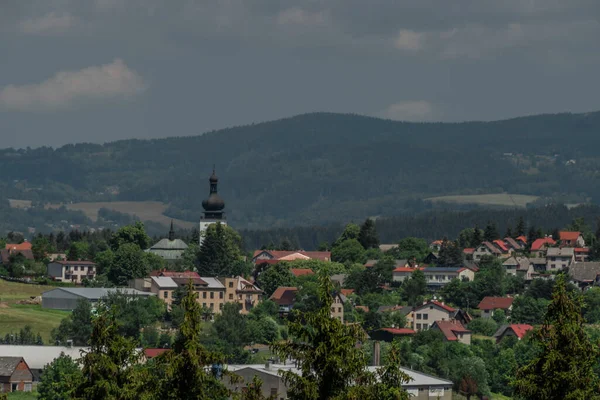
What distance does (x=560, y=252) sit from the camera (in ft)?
556

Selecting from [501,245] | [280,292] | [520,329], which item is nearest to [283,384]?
[520,329]

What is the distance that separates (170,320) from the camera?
428 ft

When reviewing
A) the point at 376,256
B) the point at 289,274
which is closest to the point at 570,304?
the point at 289,274

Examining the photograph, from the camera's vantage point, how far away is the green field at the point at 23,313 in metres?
119

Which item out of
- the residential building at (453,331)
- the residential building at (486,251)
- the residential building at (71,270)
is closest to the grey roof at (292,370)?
the residential building at (453,331)

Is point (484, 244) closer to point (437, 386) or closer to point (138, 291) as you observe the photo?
point (138, 291)

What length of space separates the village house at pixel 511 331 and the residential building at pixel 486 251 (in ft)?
148

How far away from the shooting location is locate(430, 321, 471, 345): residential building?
12444cm

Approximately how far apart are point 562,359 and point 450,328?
313 ft

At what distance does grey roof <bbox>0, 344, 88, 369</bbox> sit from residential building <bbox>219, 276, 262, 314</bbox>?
38.8 meters

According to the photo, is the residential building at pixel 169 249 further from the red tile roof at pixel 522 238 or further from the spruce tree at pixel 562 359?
the spruce tree at pixel 562 359

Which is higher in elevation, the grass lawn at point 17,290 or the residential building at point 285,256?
the residential building at point 285,256

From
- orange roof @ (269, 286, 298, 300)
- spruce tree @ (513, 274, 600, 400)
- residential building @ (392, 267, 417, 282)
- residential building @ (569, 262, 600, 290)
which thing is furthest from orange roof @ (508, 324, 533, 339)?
spruce tree @ (513, 274, 600, 400)

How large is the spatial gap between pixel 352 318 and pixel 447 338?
9.87m
